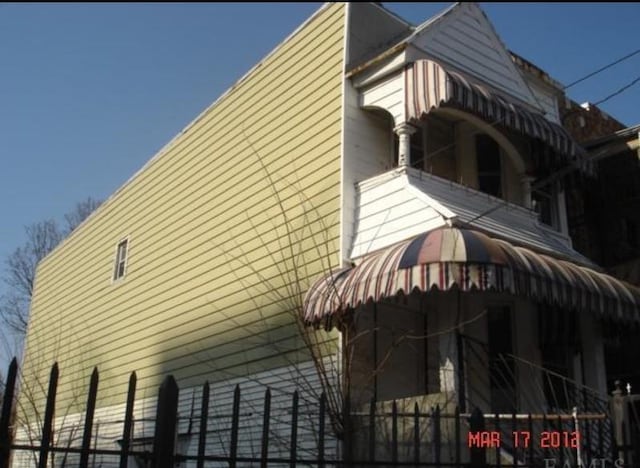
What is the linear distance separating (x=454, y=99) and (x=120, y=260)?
36.0 ft

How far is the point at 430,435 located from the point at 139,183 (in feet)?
38.5

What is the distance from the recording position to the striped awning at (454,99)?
31.0 feet

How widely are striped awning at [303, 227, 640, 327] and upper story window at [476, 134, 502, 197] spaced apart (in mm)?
3020

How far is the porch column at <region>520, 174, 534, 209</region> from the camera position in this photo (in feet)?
37.9

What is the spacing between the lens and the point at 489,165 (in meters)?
11.9

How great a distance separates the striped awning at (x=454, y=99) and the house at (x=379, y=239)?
3cm

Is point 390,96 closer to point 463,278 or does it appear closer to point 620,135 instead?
point 463,278

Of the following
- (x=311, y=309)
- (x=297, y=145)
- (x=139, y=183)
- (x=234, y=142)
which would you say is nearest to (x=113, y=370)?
(x=139, y=183)

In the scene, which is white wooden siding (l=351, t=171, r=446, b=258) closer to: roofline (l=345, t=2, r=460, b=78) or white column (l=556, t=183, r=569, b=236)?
roofline (l=345, t=2, r=460, b=78)

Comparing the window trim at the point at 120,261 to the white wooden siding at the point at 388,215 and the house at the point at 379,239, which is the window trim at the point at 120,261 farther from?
the white wooden siding at the point at 388,215

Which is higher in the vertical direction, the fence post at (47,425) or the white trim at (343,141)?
the white trim at (343,141)

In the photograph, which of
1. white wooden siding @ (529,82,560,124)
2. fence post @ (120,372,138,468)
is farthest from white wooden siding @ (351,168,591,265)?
fence post @ (120,372,138,468)

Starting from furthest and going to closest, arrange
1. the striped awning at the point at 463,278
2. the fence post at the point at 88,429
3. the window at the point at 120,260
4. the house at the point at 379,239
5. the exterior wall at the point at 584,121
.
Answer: the window at the point at 120,260
the exterior wall at the point at 584,121
the house at the point at 379,239
the striped awning at the point at 463,278
the fence post at the point at 88,429

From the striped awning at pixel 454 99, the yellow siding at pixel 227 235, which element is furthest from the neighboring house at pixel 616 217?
the yellow siding at pixel 227 235
